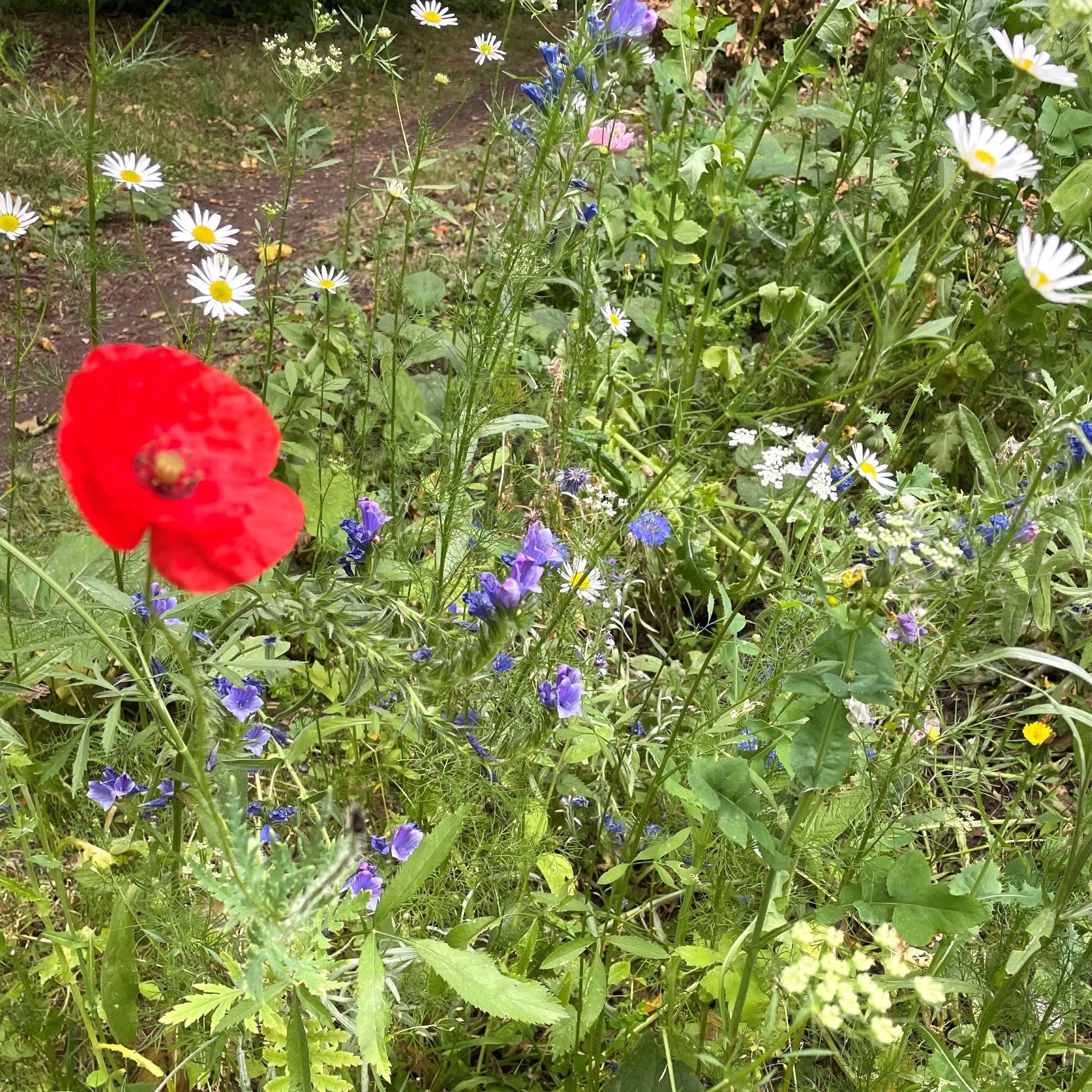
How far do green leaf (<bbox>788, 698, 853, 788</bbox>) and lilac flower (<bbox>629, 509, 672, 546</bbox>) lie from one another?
2.98 ft

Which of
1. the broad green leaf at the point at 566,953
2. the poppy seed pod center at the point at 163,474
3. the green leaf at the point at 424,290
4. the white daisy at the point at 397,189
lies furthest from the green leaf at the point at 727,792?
the green leaf at the point at 424,290

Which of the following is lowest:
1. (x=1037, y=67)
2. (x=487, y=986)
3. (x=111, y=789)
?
(x=111, y=789)

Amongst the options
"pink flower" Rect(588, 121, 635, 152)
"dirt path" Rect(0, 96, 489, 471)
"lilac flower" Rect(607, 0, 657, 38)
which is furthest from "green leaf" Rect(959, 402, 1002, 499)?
"dirt path" Rect(0, 96, 489, 471)

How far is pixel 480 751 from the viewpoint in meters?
1.38

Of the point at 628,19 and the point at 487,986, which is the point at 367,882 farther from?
the point at 628,19

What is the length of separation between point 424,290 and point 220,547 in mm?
2328

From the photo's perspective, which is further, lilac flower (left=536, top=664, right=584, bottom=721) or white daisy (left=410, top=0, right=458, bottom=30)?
white daisy (left=410, top=0, right=458, bottom=30)

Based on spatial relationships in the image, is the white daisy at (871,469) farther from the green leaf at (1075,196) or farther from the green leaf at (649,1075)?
the green leaf at (649,1075)

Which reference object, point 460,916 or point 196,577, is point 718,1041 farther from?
point 196,577

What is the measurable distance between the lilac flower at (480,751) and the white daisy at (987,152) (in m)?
0.96

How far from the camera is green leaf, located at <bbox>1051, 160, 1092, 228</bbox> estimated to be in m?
1.39

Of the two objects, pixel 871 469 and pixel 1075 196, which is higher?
pixel 1075 196

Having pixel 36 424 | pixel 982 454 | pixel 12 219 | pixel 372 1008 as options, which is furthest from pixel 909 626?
pixel 36 424

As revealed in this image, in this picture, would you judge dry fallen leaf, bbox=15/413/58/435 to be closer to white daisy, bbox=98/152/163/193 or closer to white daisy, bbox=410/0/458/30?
white daisy, bbox=98/152/163/193
